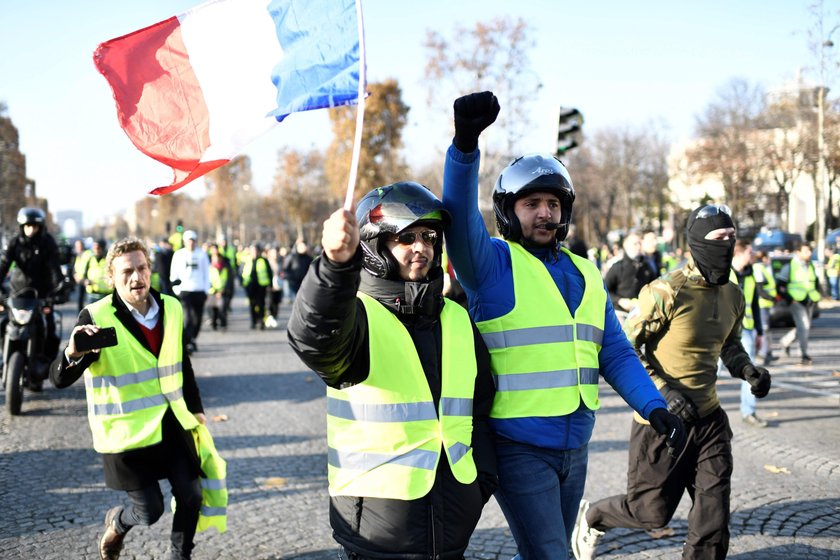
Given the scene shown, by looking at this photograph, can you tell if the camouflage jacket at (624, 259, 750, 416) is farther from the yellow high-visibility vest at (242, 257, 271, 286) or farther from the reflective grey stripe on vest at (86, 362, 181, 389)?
the yellow high-visibility vest at (242, 257, 271, 286)

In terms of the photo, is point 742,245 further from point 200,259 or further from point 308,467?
point 200,259

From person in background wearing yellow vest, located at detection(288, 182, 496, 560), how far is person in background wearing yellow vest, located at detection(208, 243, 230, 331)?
42.0 feet

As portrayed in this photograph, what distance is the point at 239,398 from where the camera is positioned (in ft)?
28.4

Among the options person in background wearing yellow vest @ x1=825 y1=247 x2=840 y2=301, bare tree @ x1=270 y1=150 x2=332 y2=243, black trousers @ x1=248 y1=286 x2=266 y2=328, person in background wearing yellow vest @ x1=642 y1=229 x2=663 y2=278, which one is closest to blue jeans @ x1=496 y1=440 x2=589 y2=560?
person in background wearing yellow vest @ x1=642 y1=229 x2=663 y2=278

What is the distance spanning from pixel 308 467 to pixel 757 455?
Answer: 3.65m

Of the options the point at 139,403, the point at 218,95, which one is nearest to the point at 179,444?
the point at 139,403

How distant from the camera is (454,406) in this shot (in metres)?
2.46

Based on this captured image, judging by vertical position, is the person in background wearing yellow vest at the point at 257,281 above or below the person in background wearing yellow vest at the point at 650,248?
below

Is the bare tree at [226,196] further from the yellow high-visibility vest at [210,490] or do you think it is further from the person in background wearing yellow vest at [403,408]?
the person in background wearing yellow vest at [403,408]

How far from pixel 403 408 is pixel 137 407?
1920 millimetres

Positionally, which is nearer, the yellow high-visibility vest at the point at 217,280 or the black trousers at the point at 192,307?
the black trousers at the point at 192,307

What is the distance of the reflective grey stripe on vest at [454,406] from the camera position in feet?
8.02

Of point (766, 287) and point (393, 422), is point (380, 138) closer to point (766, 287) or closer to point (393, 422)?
point (766, 287)

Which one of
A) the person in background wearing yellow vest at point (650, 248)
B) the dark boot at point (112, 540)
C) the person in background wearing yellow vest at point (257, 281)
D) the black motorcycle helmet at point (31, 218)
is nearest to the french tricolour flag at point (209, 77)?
the dark boot at point (112, 540)
